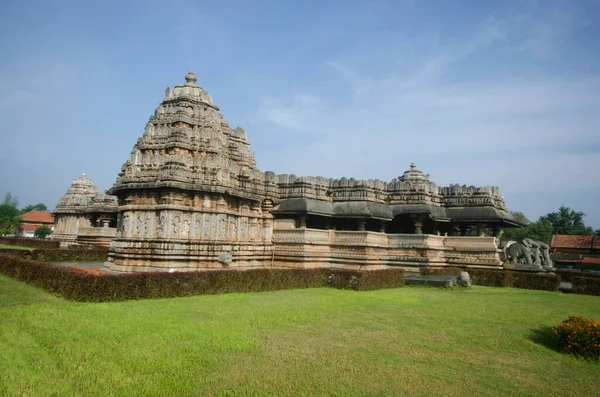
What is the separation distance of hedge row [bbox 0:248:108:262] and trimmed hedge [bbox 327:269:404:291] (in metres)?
15.4

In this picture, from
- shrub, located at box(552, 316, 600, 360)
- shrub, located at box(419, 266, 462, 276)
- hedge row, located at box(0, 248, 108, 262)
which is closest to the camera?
shrub, located at box(552, 316, 600, 360)

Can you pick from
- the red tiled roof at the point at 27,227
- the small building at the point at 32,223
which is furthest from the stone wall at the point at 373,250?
the red tiled roof at the point at 27,227

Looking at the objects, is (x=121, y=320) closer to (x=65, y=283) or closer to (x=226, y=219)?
(x=65, y=283)

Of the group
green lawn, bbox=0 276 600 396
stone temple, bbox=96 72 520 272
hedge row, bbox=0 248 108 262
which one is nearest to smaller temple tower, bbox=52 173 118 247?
hedge row, bbox=0 248 108 262

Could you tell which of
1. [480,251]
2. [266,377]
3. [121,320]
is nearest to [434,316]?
[266,377]

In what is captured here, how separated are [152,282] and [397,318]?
6341mm

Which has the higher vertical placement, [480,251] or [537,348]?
[480,251]

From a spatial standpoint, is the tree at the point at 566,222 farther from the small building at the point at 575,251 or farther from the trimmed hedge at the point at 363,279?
the trimmed hedge at the point at 363,279

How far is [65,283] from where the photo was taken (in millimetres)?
11312

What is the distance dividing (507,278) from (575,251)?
34.3 meters

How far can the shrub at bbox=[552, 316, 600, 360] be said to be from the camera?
7.21m

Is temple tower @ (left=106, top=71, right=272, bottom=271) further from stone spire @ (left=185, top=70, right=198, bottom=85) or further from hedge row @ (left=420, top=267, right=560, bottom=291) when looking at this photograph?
hedge row @ (left=420, top=267, right=560, bottom=291)

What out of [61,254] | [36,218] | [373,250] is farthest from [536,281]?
[36,218]

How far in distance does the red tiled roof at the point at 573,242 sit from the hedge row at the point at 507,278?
3366cm
